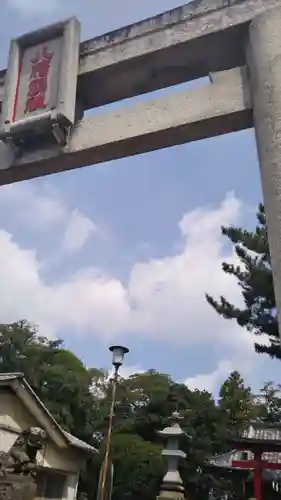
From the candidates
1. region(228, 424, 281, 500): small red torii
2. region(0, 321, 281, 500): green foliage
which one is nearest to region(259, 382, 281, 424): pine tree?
region(0, 321, 281, 500): green foliage

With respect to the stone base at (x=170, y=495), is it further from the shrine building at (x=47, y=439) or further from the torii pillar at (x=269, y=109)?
the torii pillar at (x=269, y=109)

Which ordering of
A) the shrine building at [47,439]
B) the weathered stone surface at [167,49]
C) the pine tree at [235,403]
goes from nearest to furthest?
the weathered stone surface at [167,49], the shrine building at [47,439], the pine tree at [235,403]

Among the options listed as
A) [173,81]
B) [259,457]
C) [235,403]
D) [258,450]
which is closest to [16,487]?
[173,81]

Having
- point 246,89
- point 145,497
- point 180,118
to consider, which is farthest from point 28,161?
point 145,497

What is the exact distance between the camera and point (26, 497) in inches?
243

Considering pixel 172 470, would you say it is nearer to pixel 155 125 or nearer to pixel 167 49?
pixel 155 125

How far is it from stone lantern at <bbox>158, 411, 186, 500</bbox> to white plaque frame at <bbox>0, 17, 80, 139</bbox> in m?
6.21

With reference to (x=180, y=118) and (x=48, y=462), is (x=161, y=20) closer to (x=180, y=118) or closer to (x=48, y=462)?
(x=180, y=118)

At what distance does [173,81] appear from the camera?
4633 millimetres

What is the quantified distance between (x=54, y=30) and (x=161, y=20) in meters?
1.01

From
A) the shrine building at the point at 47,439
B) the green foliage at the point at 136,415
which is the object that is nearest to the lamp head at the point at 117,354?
the shrine building at the point at 47,439

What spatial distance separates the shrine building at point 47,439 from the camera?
8391 millimetres

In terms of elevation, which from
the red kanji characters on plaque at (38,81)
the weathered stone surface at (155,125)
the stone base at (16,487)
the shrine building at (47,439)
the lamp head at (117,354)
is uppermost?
the red kanji characters on plaque at (38,81)

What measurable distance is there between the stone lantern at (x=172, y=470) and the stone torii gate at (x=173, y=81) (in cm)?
589
